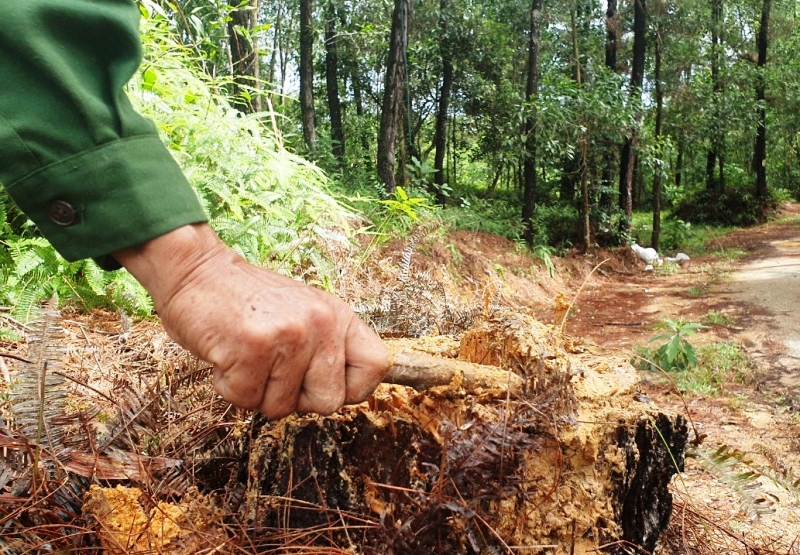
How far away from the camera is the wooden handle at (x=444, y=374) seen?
4.49 feet

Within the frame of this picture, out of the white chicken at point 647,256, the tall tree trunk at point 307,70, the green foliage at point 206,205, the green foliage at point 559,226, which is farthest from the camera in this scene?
the green foliage at point 559,226

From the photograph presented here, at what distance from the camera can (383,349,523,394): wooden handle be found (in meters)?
1.37

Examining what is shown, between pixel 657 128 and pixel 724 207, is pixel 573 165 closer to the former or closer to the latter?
pixel 657 128

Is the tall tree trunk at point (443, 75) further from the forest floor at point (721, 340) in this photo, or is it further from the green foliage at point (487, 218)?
the forest floor at point (721, 340)

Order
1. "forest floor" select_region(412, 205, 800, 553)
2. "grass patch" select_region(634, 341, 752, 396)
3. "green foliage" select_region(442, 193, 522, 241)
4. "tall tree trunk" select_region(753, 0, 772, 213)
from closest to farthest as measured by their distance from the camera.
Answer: "forest floor" select_region(412, 205, 800, 553) → "grass patch" select_region(634, 341, 752, 396) → "green foliage" select_region(442, 193, 522, 241) → "tall tree trunk" select_region(753, 0, 772, 213)

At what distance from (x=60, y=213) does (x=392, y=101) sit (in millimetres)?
8515

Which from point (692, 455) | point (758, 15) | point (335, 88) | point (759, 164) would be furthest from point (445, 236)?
point (758, 15)

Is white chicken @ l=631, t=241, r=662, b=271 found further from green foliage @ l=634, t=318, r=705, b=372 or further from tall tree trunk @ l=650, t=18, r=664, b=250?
green foliage @ l=634, t=318, r=705, b=372

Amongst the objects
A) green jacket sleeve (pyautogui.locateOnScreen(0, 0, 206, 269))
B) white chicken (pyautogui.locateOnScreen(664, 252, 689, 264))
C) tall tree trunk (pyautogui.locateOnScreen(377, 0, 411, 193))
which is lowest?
white chicken (pyautogui.locateOnScreen(664, 252, 689, 264))

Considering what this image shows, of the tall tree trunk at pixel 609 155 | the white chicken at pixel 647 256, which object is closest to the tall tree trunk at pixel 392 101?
the tall tree trunk at pixel 609 155

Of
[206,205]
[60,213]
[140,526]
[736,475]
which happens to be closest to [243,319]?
[60,213]

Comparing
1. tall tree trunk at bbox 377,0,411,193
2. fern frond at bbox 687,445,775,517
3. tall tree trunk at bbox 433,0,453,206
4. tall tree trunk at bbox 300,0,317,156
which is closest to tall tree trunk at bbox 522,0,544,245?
tall tree trunk at bbox 433,0,453,206

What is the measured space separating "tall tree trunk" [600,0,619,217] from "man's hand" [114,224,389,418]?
1259cm

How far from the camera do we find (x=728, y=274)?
35.8ft
